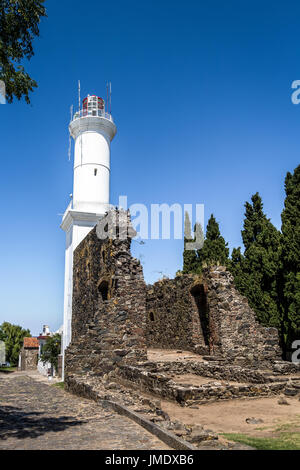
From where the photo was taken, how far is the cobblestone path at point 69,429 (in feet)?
16.5

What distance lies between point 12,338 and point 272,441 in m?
45.0

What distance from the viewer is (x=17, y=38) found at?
6625 millimetres

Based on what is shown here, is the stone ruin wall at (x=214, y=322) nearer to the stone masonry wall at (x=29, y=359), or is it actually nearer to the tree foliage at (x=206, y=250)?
the tree foliage at (x=206, y=250)

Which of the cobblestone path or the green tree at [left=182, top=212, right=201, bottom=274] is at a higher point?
the green tree at [left=182, top=212, right=201, bottom=274]

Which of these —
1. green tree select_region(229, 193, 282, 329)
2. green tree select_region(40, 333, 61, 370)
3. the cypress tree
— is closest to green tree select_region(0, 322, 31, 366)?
green tree select_region(40, 333, 61, 370)

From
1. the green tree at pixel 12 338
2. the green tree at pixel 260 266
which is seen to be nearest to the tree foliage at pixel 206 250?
the green tree at pixel 260 266

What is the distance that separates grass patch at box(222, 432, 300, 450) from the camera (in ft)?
15.9

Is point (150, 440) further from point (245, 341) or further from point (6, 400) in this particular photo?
point (245, 341)

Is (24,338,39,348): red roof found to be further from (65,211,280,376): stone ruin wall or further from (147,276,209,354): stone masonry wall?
(147,276,209,354): stone masonry wall

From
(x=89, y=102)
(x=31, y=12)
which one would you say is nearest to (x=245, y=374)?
(x=31, y=12)

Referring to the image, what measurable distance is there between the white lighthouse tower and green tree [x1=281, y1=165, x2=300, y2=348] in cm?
956

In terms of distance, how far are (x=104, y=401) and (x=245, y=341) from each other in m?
8.10

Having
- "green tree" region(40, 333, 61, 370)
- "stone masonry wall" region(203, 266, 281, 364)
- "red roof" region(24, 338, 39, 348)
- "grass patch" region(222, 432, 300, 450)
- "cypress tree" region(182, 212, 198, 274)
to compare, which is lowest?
"red roof" region(24, 338, 39, 348)

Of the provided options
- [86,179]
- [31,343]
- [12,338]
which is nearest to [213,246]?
[86,179]
